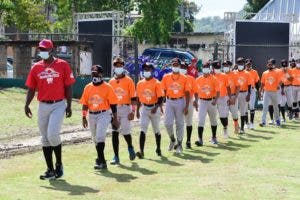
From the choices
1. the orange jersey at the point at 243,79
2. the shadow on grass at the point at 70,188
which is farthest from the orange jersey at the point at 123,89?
the orange jersey at the point at 243,79

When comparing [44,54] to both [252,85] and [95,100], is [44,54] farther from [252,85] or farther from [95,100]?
[252,85]

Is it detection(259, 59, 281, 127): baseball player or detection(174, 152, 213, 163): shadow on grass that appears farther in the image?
detection(259, 59, 281, 127): baseball player

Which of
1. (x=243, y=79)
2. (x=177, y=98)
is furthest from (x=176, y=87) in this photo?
(x=243, y=79)

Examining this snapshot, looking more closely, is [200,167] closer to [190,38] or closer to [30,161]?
[30,161]

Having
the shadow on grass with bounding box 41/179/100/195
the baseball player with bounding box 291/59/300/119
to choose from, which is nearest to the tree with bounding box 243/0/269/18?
Answer: the baseball player with bounding box 291/59/300/119

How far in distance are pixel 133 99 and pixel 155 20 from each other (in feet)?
96.8

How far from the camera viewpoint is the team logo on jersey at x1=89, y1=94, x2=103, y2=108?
458 inches

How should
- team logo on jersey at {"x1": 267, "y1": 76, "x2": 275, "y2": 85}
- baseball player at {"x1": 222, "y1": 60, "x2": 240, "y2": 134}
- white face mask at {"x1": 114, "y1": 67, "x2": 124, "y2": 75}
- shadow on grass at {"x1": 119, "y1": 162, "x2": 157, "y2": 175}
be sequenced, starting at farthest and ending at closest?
team logo on jersey at {"x1": 267, "y1": 76, "x2": 275, "y2": 85} < baseball player at {"x1": 222, "y1": 60, "x2": 240, "y2": 134} < white face mask at {"x1": 114, "y1": 67, "x2": 124, "y2": 75} < shadow on grass at {"x1": 119, "y1": 162, "x2": 157, "y2": 175}

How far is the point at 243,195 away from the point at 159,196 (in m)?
1.24

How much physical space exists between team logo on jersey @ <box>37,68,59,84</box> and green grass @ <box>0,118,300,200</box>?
1.66m

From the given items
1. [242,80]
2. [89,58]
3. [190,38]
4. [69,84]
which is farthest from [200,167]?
[190,38]

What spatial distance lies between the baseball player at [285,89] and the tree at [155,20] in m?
19.7

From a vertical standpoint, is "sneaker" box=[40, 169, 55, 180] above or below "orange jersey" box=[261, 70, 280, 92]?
below

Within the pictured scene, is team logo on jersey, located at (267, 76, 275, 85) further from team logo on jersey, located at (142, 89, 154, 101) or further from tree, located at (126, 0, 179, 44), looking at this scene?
tree, located at (126, 0, 179, 44)
